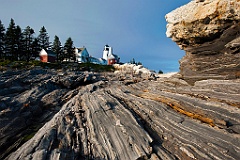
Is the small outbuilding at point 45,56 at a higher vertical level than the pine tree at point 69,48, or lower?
lower

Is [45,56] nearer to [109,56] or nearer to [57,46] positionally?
[57,46]

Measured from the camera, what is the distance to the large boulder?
12672mm

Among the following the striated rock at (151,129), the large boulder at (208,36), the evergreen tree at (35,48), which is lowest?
the striated rock at (151,129)

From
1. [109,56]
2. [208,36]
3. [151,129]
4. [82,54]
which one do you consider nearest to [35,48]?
[82,54]

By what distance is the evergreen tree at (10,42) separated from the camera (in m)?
73.0

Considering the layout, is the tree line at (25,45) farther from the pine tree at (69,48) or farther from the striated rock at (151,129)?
the striated rock at (151,129)

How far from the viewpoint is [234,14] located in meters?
12.2

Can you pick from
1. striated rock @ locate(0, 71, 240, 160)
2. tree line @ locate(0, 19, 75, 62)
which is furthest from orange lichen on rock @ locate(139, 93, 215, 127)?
tree line @ locate(0, 19, 75, 62)

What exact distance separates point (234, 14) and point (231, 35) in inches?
66.2

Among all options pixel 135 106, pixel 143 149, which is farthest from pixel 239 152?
pixel 135 106

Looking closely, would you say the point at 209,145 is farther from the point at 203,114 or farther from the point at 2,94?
the point at 2,94

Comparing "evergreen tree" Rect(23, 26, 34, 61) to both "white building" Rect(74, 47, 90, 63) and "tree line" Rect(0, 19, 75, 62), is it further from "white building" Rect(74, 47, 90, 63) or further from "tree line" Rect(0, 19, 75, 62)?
"white building" Rect(74, 47, 90, 63)

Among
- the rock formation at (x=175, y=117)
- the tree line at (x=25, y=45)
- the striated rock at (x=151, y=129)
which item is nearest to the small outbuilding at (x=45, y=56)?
the tree line at (x=25, y=45)

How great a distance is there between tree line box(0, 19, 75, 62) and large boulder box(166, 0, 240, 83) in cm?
7753
